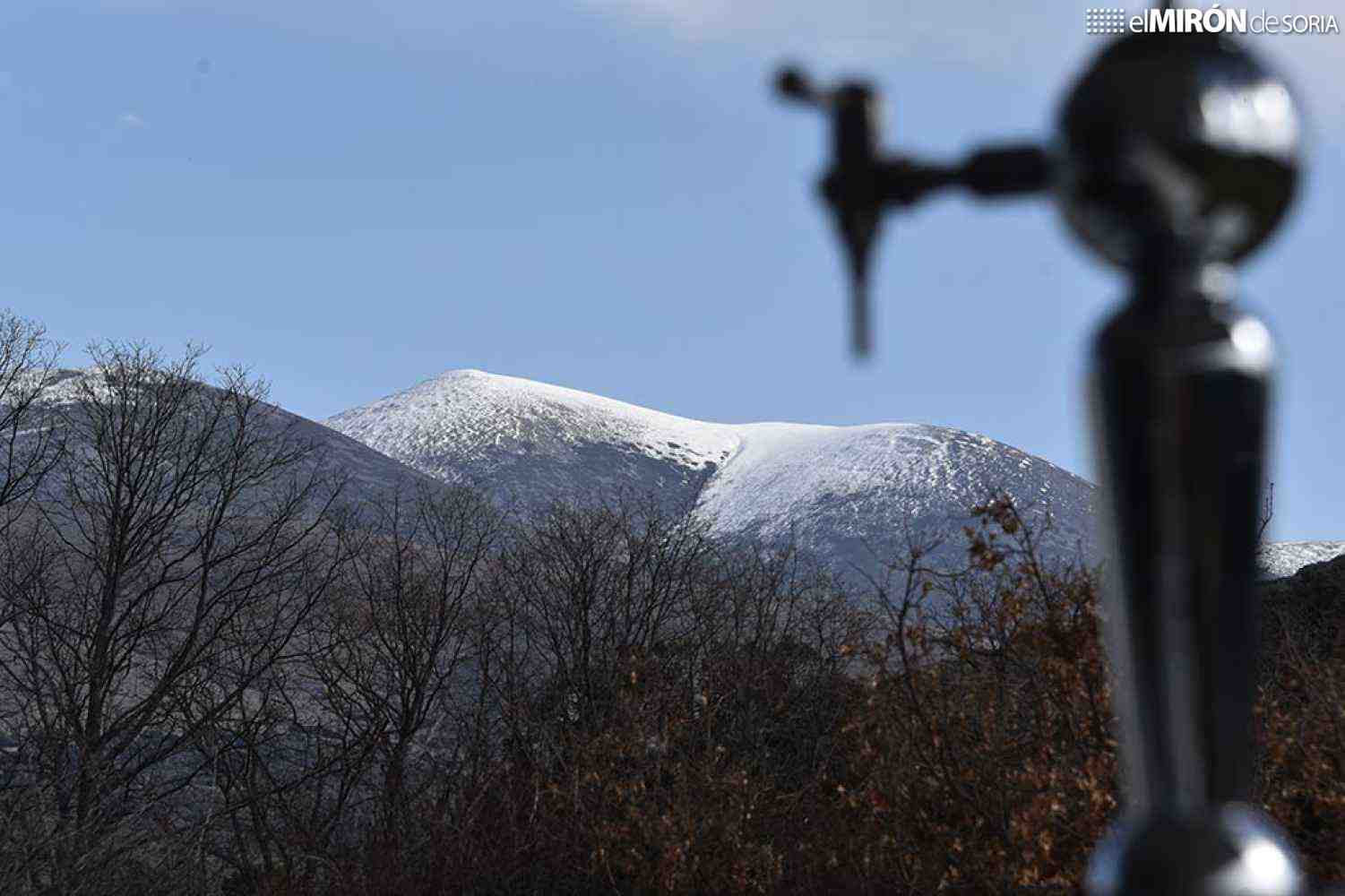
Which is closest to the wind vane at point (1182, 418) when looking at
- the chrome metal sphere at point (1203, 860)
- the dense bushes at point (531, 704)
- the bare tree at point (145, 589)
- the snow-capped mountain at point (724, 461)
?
the chrome metal sphere at point (1203, 860)

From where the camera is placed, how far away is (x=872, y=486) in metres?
65.5

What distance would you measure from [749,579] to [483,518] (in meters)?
7.49

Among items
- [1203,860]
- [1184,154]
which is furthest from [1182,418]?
[1203,860]

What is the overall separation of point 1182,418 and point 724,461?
2951 inches

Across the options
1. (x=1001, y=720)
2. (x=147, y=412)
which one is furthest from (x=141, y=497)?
(x=1001, y=720)

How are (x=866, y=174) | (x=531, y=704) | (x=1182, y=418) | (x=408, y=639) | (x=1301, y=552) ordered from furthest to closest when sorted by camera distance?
(x=1301, y=552) < (x=408, y=639) < (x=531, y=704) < (x=866, y=174) < (x=1182, y=418)

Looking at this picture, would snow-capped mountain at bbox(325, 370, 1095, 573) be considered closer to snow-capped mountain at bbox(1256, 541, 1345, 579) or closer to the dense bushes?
snow-capped mountain at bbox(1256, 541, 1345, 579)

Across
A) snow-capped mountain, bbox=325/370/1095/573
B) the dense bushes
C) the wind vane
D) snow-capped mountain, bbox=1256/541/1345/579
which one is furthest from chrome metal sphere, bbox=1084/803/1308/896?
snow-capped mountain, bbox=1256/541/1345/579

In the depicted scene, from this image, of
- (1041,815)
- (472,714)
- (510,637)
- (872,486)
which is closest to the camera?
(1041,815)

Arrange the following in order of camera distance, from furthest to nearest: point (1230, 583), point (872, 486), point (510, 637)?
point (872, 486)
point (510, 637)
point (1230, 583)

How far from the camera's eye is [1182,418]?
956mm

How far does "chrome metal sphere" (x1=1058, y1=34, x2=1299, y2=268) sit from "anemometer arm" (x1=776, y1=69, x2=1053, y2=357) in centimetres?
9

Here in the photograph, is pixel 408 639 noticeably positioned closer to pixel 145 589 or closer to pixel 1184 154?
pixel 145 589

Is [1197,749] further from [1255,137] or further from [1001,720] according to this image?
[1001,720]
